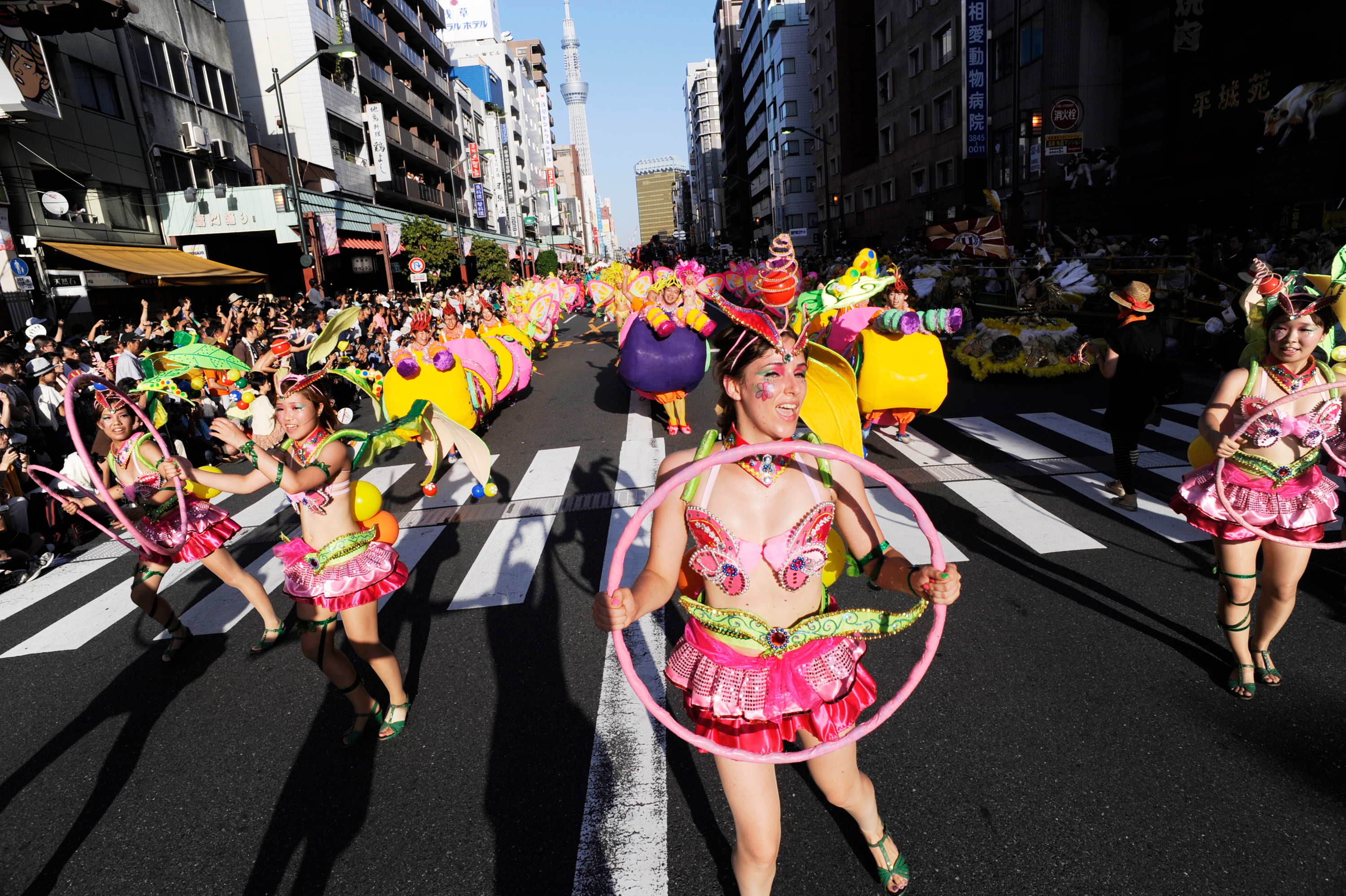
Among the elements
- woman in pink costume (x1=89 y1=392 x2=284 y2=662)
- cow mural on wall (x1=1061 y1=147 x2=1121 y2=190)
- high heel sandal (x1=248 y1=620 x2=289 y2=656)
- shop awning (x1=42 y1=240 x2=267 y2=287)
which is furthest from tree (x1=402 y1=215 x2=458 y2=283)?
high heel sandal (x1=248 y1=620 x2=289 y2=656)

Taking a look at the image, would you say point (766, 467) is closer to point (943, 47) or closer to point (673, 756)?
point (673, 756)

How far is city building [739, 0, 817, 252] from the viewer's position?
6538 cm

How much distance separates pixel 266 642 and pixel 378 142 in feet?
136

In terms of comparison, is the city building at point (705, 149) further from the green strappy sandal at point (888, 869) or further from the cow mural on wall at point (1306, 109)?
the green strappy sandal at point (888, 869)

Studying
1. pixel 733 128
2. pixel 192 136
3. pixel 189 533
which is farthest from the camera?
pixel 733 128

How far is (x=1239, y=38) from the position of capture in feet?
65.7

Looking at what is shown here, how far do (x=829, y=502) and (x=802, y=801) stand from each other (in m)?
1.55

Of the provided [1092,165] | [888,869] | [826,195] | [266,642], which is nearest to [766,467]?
[888,869]

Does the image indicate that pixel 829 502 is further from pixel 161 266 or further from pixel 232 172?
pixel 232 172

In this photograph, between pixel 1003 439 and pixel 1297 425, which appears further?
pixel 1003 439

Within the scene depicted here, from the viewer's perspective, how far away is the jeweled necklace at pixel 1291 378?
132 inches

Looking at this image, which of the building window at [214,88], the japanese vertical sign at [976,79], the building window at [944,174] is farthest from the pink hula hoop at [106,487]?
the building window at [944,174]

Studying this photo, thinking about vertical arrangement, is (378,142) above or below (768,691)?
above

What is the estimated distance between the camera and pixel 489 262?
155ft
